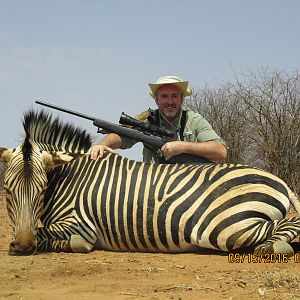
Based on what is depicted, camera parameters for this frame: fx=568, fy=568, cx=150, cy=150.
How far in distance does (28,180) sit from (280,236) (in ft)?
6.50

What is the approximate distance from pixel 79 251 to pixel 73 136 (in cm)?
117

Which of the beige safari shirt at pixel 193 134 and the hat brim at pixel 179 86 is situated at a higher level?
the hat brim at pixel 179 86

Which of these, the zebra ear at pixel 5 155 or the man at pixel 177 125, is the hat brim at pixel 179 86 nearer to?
the man at pixel 177 125

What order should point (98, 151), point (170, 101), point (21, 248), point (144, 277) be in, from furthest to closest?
point (170, 101)
point (98, 151)
point (21, 248)
point (144, 277)

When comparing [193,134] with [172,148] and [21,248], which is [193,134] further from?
[21,248]

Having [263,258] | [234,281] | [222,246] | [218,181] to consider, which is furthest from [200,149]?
[234,281]

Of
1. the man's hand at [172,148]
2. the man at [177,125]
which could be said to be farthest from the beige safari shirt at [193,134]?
the man's hand at [172,148]

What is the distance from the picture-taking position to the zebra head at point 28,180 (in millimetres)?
4328

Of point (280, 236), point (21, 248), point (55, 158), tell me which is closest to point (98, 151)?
point (55, 158)

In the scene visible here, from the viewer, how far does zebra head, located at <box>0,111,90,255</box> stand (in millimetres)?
4328

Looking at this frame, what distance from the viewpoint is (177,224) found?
173 inches

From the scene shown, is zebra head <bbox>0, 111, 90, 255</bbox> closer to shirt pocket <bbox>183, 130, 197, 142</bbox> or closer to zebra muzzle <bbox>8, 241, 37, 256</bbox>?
zebra muzzle <bbox>8, 241, 37, 256</bbox>

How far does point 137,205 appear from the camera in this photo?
454cm

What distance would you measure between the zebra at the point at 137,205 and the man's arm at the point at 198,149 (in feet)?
0.98
